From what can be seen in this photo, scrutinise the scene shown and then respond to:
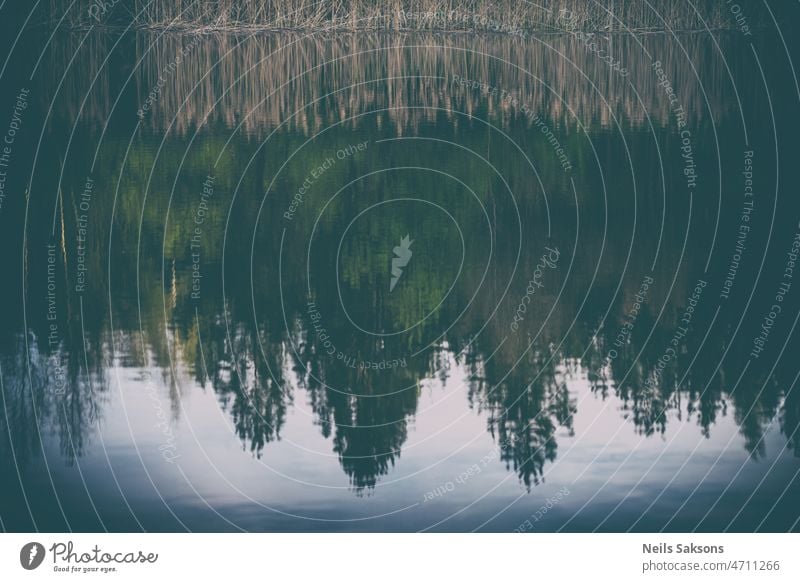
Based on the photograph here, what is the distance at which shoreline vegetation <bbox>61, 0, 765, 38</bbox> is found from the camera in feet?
147

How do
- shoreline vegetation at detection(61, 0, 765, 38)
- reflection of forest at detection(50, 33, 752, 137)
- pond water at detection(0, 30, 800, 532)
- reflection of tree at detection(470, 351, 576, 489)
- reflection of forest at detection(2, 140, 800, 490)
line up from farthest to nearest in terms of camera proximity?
shoreline vegetation at detection(61, 0, 765, 38), reflection of forest at detection(50, 33, 752, 137), reflection of forest at detection(2, 140, 800, 490), reflection of tree at detection(470, 351, 576, 489), pond water at detection(0, 30, 800, 532)

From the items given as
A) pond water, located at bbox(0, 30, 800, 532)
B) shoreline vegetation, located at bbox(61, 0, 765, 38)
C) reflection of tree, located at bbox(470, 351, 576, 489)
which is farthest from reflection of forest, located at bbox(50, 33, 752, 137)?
reflection of tree, located at bbox(470, 351, 576, 489)

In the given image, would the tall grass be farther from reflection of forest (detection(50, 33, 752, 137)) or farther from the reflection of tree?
the reflection of tree

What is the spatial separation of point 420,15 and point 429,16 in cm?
27

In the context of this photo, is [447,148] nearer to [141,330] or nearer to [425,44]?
[141,330]

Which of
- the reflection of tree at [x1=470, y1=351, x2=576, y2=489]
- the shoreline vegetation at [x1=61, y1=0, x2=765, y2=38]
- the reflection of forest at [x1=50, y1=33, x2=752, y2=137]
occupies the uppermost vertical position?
the shoreline vegetation at [x1=61, y1=0, x2=765, y2=38]

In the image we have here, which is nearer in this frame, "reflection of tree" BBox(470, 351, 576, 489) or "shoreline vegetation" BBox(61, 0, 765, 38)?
"reflection of tree" BBox(470, 351, 576, 489)

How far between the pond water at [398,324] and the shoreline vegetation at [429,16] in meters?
15.2

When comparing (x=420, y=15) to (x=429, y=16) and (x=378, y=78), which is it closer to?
(x=429, y=16)

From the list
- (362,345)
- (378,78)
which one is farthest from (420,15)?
(362,345)

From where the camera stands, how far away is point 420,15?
4494 centimetres

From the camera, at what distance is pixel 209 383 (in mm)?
16781

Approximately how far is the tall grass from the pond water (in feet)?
49.8
